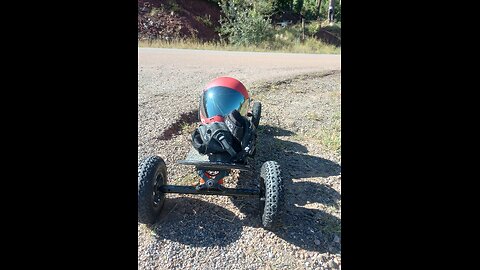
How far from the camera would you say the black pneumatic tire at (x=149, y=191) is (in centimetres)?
300

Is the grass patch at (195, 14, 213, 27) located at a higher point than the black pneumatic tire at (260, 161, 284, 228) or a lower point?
higher

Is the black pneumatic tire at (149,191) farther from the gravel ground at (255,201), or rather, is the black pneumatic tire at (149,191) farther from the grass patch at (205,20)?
the grass patch at (205,20)

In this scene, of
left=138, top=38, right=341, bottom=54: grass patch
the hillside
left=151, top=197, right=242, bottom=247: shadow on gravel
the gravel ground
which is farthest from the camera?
the hillside

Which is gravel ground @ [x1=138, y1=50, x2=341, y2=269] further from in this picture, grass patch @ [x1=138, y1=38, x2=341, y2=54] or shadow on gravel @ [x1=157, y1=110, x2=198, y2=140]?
grass patch @ [x1=138, y1=38, x2=341, y2=54]

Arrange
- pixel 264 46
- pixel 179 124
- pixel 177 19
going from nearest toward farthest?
pixel 179 124 < pixel 264 46 < pixel 177 19

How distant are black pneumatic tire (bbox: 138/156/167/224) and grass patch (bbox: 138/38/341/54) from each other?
12.2 meters

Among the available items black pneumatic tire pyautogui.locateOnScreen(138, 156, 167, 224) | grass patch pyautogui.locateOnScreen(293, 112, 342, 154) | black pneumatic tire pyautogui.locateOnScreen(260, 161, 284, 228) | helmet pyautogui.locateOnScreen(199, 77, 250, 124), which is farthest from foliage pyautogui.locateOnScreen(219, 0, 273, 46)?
black pneumatic tire pyautogui.locateOnScreen(260, 161, 284, 228)

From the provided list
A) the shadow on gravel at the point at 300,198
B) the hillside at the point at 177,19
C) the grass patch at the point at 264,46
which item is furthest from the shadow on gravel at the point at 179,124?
the hillside at the point at 177,19

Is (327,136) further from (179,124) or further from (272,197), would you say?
(272,197)

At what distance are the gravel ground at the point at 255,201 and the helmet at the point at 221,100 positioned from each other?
2.63 feet

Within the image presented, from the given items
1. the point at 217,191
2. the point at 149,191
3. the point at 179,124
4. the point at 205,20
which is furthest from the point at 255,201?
the point at 205,20

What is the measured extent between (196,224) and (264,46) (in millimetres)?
14029

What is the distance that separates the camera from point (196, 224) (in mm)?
3266

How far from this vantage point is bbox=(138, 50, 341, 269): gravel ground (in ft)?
9.54
